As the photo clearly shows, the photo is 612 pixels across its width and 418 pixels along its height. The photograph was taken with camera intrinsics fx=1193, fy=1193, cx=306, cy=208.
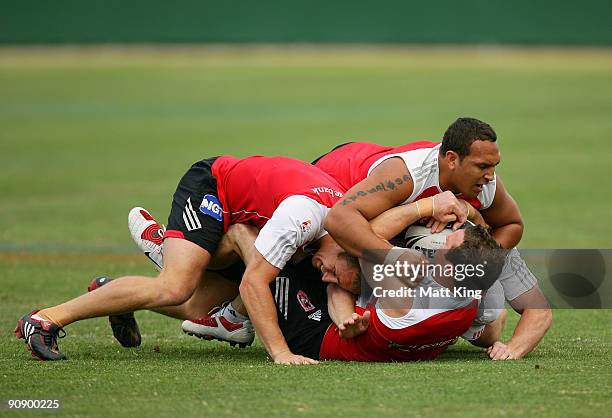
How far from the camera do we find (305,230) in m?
7.27

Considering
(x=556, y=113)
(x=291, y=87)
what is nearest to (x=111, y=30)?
(x=291, y=87)

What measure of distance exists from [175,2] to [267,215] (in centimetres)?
3523

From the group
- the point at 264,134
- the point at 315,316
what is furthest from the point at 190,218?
the point at 264,134

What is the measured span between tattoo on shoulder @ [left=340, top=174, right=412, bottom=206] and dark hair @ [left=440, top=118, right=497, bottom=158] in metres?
0.33

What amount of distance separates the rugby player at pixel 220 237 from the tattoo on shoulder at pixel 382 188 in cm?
21

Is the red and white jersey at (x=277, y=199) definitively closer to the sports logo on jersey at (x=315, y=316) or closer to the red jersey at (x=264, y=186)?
the red jersey at (x=264, y=186)

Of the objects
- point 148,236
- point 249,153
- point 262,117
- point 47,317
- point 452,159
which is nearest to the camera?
point 47,317

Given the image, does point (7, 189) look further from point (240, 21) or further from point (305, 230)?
point (240, 21)

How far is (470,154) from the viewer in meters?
7.44

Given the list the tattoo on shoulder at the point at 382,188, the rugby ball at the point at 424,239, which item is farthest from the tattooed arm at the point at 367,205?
the rugby ball at the point at 424,239

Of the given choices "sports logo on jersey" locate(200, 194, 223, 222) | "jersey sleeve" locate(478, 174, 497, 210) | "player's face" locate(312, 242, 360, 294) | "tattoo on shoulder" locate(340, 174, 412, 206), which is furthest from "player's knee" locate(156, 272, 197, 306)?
"jersey sleeve" locate(478, 174, 497, 210)

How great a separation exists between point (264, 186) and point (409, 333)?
1.55 meters

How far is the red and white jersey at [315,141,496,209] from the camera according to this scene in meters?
7.61

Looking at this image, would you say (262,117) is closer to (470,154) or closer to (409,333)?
(470,154)
